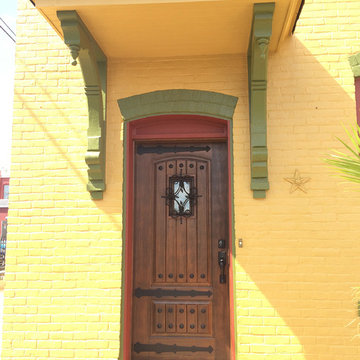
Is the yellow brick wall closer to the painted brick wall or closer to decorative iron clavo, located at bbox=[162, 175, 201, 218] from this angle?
the painted brick wall

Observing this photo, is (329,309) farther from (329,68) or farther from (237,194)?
(329,68)

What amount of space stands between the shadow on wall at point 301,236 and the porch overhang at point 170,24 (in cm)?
60

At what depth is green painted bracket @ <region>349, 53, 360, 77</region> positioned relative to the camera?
3.85m

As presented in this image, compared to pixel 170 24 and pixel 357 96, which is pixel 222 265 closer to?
pixel 357 96

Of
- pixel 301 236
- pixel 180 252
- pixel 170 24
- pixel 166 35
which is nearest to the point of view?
pixel 170 24

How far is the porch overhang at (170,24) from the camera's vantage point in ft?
10.3

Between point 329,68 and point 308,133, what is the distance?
721 millimetres

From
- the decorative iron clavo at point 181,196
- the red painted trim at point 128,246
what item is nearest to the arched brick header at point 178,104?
the red painted trim at point 128,246

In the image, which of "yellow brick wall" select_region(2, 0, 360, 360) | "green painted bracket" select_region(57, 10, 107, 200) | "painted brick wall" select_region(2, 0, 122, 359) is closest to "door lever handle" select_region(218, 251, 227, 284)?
"yellow brick wall" select_region(2, 0, 360, 360)

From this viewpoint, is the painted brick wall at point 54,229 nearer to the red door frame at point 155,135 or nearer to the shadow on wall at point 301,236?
the red door frame at point 155,135

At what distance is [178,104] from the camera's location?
156 inches

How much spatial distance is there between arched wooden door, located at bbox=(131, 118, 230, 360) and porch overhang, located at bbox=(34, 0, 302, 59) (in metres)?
0.98

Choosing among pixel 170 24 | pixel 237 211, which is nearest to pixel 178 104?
pixel 170 24

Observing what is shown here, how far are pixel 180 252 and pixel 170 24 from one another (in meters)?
2.26
